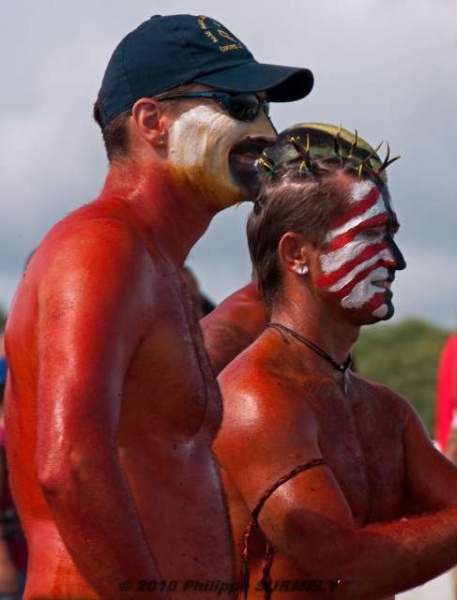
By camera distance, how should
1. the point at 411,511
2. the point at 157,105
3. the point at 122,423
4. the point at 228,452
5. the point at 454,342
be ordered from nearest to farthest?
the point at 122,423
the point at 157,105
the point at 228,452
the point at 411,511
the point at 454,342

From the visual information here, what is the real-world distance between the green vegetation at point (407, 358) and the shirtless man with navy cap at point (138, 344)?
1727 centimetres

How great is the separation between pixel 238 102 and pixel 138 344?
747 millimetres

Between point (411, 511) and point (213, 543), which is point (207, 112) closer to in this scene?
point (213, 543)

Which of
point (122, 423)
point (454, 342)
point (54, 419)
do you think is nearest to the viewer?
point (54, 419)

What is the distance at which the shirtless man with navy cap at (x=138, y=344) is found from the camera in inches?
128

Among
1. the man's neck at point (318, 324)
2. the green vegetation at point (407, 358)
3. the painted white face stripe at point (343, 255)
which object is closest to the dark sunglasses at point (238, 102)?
the painted white face stripe at point (343, 255)

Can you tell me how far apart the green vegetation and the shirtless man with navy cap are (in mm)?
17268

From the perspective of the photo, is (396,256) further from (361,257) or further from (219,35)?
(219,35)

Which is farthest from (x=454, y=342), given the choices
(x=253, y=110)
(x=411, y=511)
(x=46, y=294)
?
(x=46, y=294)

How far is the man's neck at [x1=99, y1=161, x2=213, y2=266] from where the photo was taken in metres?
3.76

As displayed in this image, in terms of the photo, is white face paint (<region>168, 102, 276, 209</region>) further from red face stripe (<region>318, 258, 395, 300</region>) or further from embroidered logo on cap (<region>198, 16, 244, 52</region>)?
red face stripe (<region>318, 258, 395, 300</region>)

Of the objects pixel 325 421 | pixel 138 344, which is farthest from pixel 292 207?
pixel 138 344

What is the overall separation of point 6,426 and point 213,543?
20.3 inches

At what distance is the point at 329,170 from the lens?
456 centimetres
